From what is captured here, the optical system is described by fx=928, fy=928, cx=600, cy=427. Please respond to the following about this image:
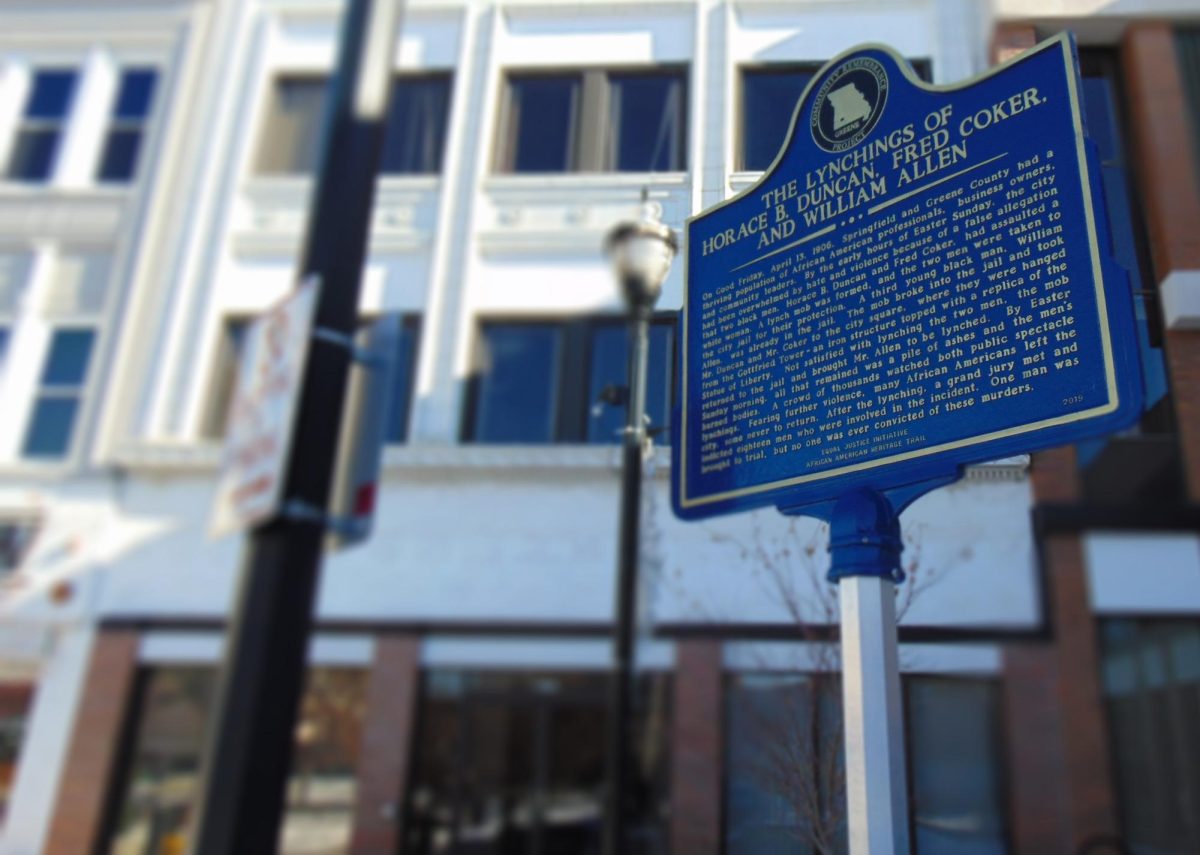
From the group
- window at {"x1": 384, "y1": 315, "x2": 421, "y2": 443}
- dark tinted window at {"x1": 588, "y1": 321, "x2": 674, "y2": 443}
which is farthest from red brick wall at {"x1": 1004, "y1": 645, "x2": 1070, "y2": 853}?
window at {"x1": 384, "y1": 315, "x2": 421, "y2": 443}

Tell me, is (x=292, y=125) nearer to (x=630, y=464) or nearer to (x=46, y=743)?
(x=46, y=743)

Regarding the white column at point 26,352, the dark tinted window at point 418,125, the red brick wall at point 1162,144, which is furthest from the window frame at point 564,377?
the white column at point 26,352

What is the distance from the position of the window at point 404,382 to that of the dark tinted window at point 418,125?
1.98 metres

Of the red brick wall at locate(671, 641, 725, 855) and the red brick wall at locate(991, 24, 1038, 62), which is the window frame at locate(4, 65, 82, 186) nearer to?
the red brick wall at locate(671, 641, 725, 855)

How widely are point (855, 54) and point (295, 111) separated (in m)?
10.6

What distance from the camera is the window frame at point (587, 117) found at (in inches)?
287

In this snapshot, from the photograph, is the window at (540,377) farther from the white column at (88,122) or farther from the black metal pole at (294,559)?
the white column at (88,122)

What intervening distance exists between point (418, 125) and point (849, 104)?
8243 mm

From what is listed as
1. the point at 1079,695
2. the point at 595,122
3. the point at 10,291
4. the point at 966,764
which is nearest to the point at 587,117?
the point at 595,122

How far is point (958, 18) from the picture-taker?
646 cm

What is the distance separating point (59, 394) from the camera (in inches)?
496

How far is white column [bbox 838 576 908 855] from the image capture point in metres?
3.52

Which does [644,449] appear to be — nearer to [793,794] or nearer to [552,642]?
[793,794]

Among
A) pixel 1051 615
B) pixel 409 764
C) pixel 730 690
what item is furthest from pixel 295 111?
pixel 1051 615
